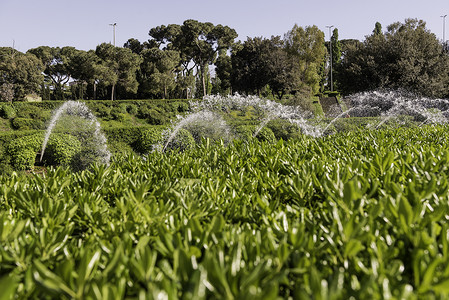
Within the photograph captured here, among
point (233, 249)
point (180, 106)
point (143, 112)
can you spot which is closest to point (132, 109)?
point (143, 112)

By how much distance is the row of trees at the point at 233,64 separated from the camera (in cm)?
3039

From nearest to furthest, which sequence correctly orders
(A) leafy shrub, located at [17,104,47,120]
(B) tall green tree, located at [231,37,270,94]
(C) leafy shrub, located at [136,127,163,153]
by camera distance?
(C) leafy shrub, located at [136,127,163,153] < (A) leafy shrub, located at [17,104,47,120] < (B) tall green tree, located at [231,37,270,94]

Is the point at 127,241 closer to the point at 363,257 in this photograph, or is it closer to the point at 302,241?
the point at 302,241

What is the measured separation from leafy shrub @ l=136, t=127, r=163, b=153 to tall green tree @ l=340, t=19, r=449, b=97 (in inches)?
975

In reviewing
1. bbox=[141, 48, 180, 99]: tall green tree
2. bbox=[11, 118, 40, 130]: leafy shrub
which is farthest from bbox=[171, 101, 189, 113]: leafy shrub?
bbox=[11, 118, 40, 130]: leafy shrub

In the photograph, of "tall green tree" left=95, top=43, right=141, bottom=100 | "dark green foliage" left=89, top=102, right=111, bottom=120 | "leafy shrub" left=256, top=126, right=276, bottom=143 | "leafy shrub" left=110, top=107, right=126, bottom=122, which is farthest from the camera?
"tall green tree" left=95, top=43, right=141, bottom=100

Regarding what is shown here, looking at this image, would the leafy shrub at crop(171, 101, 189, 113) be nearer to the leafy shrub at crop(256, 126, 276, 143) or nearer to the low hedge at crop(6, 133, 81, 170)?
the leafy shrub at crop(256, 126, 276, 143)

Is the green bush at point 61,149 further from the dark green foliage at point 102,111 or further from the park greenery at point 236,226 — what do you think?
the dark green foliage at point 102,111

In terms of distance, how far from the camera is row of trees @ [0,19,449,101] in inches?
1196

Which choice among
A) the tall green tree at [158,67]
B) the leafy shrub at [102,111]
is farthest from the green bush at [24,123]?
the tall green tree at [158,67]

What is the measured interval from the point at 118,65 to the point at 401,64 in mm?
28022

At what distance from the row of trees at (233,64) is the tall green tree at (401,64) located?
73 millimetres

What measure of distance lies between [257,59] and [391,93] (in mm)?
18555

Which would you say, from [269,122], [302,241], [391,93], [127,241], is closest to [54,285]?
[127,241]
